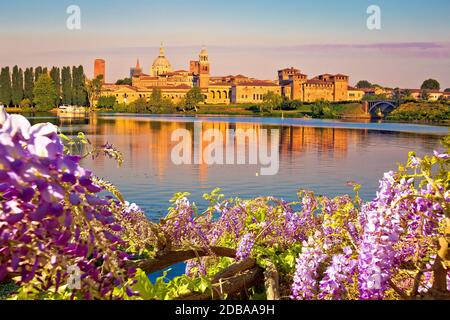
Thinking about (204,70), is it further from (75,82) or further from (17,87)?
(17,87)

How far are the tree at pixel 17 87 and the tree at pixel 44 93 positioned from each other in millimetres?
1020

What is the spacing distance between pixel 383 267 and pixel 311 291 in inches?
11.3

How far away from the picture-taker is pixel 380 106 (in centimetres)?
4700

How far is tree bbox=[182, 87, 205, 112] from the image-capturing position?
64688 millimetres

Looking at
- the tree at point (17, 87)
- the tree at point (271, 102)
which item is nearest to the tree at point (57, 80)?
the tree at point (17, 87)

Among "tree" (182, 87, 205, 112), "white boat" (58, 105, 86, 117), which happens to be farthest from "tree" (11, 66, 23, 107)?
"tree" (182, 87, 205, 112)

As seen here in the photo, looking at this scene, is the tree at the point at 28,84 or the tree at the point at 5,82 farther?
the tree at the point at 28,84

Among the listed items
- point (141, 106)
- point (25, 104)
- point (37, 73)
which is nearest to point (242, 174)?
point (25, 104)

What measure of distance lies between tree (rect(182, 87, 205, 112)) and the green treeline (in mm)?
26873

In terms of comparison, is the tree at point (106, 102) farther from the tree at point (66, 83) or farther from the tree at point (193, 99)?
the tree at point (66, 83)

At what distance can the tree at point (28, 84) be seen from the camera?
106ft

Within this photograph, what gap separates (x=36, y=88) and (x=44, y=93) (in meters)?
0.86
